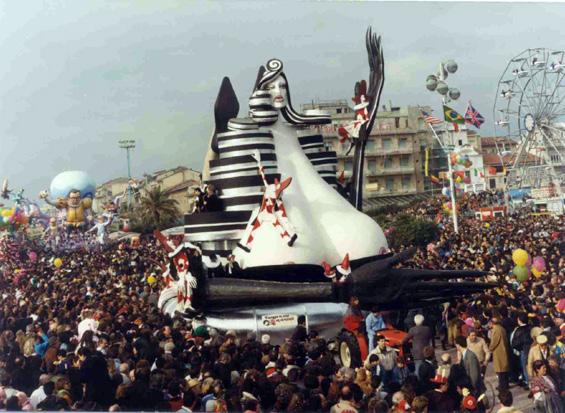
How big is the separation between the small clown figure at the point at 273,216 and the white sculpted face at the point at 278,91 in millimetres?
1794

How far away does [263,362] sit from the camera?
8.84 m

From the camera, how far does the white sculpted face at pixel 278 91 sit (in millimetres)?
14805

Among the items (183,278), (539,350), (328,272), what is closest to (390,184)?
(328,272)

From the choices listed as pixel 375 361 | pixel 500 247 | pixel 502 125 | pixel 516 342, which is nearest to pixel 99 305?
pixel 375 361

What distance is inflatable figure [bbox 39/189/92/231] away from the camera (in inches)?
819

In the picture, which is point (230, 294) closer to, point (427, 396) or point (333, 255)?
point (333, 255)

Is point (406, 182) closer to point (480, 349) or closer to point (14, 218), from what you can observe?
point (14, 218)

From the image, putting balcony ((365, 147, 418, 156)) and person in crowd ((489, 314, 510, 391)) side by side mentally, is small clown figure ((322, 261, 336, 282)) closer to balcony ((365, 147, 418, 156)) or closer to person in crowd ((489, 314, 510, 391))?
person in crowd ((489, 314, 510, 391))

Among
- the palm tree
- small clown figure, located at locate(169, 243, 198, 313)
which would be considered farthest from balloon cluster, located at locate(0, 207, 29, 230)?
small clown figure, located at locate(169, 243, 198, 313)

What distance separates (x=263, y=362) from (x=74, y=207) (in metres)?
15.4

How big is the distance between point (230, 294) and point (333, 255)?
8.08ft

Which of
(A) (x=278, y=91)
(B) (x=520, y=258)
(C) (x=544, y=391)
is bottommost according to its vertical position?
(C) (x=544, y=391)

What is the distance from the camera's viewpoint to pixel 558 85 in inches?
1150

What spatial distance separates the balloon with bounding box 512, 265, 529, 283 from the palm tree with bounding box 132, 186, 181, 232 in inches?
434
